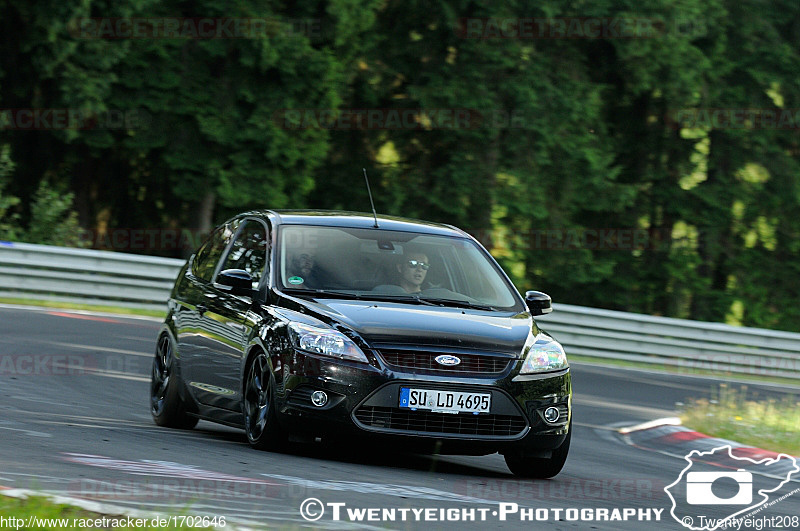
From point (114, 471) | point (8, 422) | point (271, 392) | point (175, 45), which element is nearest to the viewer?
point (114, 471)

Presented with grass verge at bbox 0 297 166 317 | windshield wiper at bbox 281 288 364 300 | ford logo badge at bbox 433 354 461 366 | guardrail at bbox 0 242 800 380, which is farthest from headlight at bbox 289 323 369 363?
guardrail at bbox 0 242 800 380

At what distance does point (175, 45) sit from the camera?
1145 inches

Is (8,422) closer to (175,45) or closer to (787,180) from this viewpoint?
(175,45)

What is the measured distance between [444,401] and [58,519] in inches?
130

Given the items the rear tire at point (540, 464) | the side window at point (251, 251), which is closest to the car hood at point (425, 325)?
the rear tire at point (540, 464)

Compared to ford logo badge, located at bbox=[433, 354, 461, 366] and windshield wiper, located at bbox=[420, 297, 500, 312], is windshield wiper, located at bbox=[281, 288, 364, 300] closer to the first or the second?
windshield wiper, located at bbox=[420, 297, 500, 312]

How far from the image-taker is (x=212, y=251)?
10.6 meters

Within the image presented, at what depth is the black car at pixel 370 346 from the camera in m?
8.06

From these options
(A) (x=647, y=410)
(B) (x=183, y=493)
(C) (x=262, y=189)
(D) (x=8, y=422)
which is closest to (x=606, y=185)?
(C) (x=262, y=189)

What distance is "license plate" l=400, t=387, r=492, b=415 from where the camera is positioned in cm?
804

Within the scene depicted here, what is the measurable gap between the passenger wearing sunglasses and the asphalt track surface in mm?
1094

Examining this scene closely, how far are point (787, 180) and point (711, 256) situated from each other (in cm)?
278

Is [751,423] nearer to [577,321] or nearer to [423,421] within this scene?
[423,421]

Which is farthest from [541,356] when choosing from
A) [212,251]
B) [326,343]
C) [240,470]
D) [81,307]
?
[81,307]
